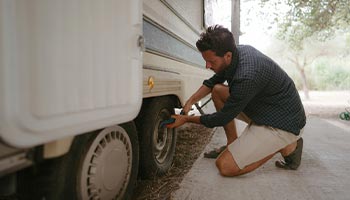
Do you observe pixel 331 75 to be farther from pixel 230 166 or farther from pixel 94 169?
pixel 94 169

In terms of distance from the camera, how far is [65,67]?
3.81ft

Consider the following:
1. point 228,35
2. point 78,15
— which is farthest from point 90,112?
point 228,35

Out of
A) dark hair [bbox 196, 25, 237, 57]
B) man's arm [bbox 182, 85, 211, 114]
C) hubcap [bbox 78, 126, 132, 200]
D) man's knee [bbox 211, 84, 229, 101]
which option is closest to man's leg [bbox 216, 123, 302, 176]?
man's knee [bbox 211, 84, 229, 101]

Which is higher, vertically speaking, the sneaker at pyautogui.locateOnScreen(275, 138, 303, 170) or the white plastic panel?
the white plastic panel

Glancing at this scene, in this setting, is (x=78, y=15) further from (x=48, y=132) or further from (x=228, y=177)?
(x=228, y=177)

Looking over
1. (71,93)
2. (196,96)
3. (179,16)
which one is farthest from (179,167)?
(71,93)

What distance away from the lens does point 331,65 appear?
78.9ft

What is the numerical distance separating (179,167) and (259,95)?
0.98m

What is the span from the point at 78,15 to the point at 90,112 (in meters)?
0.39

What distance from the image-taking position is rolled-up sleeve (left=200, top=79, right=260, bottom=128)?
92.3 inches

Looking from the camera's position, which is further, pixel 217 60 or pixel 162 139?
pixel 162 139

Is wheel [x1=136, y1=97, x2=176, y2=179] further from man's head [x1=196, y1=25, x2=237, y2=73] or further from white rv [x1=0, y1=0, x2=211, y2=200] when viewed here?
man's head [x1=196, y1=25, x2=237, y2=73]

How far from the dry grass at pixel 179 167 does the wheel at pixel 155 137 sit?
73mm

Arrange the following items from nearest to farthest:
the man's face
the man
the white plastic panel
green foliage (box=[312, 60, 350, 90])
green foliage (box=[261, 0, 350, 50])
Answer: the white plastic panel < the man < the man's face < green foliage (box=[261, 0, 350, 50]) < green foliage (box=[312, 60, 350, 90])
